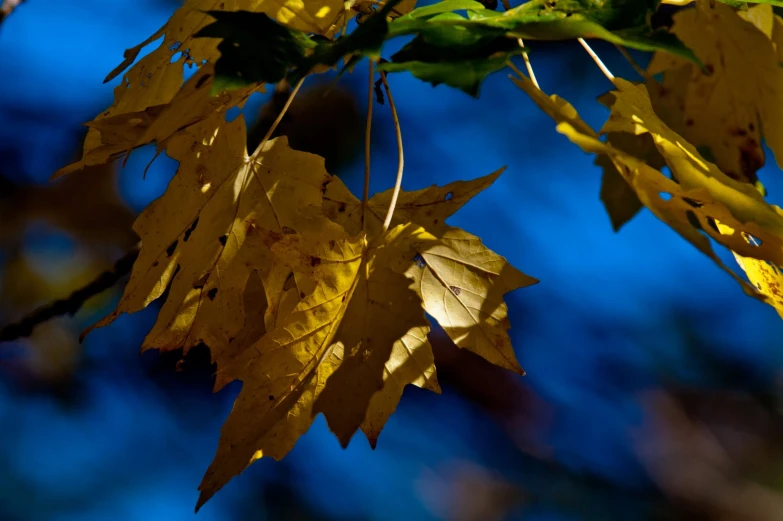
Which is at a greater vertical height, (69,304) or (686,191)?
(686,191)

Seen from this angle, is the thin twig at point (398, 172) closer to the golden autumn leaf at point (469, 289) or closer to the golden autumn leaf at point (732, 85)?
the golden autumn leaf at point (469, 289)

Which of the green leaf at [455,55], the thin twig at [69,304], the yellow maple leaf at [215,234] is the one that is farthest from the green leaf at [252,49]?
the thin twig at [69,304]

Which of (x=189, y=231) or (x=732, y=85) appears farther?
(x=732, y=85)

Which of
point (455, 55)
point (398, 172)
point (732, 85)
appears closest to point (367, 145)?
point (398, 172)

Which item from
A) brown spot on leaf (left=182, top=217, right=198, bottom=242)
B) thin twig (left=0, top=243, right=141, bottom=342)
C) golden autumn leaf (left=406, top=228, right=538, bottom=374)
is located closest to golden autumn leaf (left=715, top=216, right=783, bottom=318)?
golden autumn leaf (left=406, top=228, right=538, bottom=374)

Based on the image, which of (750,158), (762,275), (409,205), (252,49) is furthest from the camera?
(750,158)

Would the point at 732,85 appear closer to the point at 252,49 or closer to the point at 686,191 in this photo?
the point at 686,191

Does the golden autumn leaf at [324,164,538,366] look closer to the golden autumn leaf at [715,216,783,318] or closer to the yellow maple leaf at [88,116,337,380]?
the yellow maple leaf at [88,116,337,380]
